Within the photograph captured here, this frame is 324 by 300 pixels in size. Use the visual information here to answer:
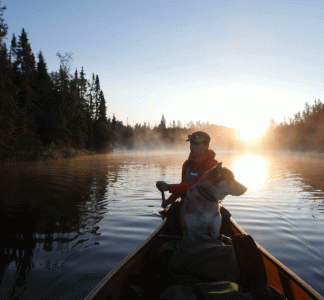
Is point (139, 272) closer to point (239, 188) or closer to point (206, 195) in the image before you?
point (206, 195)

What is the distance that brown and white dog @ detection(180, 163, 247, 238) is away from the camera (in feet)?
10.7

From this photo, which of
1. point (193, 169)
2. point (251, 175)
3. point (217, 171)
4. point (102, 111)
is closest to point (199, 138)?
point (193, 169)

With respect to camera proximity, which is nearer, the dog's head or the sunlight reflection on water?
the dog's head

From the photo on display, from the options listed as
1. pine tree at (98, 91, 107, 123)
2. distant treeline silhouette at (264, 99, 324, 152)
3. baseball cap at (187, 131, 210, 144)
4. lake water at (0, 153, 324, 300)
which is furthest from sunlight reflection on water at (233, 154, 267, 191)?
distant treeline silhouette at (264, 99, 324, 152)

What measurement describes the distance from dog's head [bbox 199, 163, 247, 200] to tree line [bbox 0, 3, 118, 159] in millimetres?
26876

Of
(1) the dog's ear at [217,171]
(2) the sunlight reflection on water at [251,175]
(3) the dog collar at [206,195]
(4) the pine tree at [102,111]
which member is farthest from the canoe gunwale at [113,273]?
(4) the pine tree at [102,111]

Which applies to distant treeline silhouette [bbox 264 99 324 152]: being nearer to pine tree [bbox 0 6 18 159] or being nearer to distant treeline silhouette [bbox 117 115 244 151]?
distant treeline silhouette [bbox 117 115 244 151]

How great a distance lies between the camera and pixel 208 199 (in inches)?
134

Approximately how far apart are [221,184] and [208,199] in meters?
0.30

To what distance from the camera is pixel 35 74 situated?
39.2m

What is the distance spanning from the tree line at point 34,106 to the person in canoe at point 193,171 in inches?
1007

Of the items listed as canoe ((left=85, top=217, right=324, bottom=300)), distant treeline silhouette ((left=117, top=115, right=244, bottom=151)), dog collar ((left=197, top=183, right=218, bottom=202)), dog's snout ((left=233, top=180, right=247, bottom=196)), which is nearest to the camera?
canoe ((left=85, top=217, right=324, bottom=300))

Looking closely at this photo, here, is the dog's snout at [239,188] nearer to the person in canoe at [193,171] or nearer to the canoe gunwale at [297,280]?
the canoe gunwale at [297,280]

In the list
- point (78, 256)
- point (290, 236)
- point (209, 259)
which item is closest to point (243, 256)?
point (209, 259)
